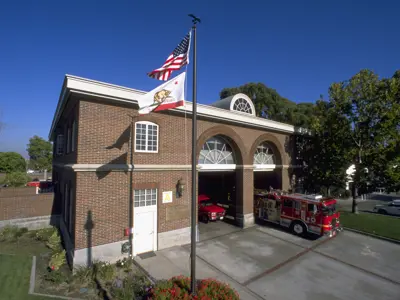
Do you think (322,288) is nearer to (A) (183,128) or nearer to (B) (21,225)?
(A) (183,128)

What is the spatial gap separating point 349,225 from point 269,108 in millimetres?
24025

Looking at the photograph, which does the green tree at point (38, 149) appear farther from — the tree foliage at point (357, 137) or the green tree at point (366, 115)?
the green tree at point (366, 115)

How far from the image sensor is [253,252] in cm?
1111

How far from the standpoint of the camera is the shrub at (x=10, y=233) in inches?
462

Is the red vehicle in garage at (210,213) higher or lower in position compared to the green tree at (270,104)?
lower

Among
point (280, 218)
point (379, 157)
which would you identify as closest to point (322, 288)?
point (280, 218)

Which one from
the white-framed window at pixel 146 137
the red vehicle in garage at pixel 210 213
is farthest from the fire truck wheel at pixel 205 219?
the white-framed window at pixel 146 137

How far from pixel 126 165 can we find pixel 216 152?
6.57m

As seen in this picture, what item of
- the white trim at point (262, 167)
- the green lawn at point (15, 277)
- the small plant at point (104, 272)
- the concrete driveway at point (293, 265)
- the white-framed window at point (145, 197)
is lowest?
the concrete driveway at point (293, 265)

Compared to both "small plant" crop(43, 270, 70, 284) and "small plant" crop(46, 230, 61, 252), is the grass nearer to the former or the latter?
"small plant" crop(43, 270, 70, 284)

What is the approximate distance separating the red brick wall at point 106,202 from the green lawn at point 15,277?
1994 mm

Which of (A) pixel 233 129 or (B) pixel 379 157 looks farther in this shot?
(B) pixel 379 157

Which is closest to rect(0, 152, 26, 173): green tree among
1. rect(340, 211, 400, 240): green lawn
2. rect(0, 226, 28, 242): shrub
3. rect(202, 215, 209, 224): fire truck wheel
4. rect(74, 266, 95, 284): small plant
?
rect(0, 226, 28, 242): shrub

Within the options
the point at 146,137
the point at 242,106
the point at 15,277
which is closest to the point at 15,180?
the point at 15,277
